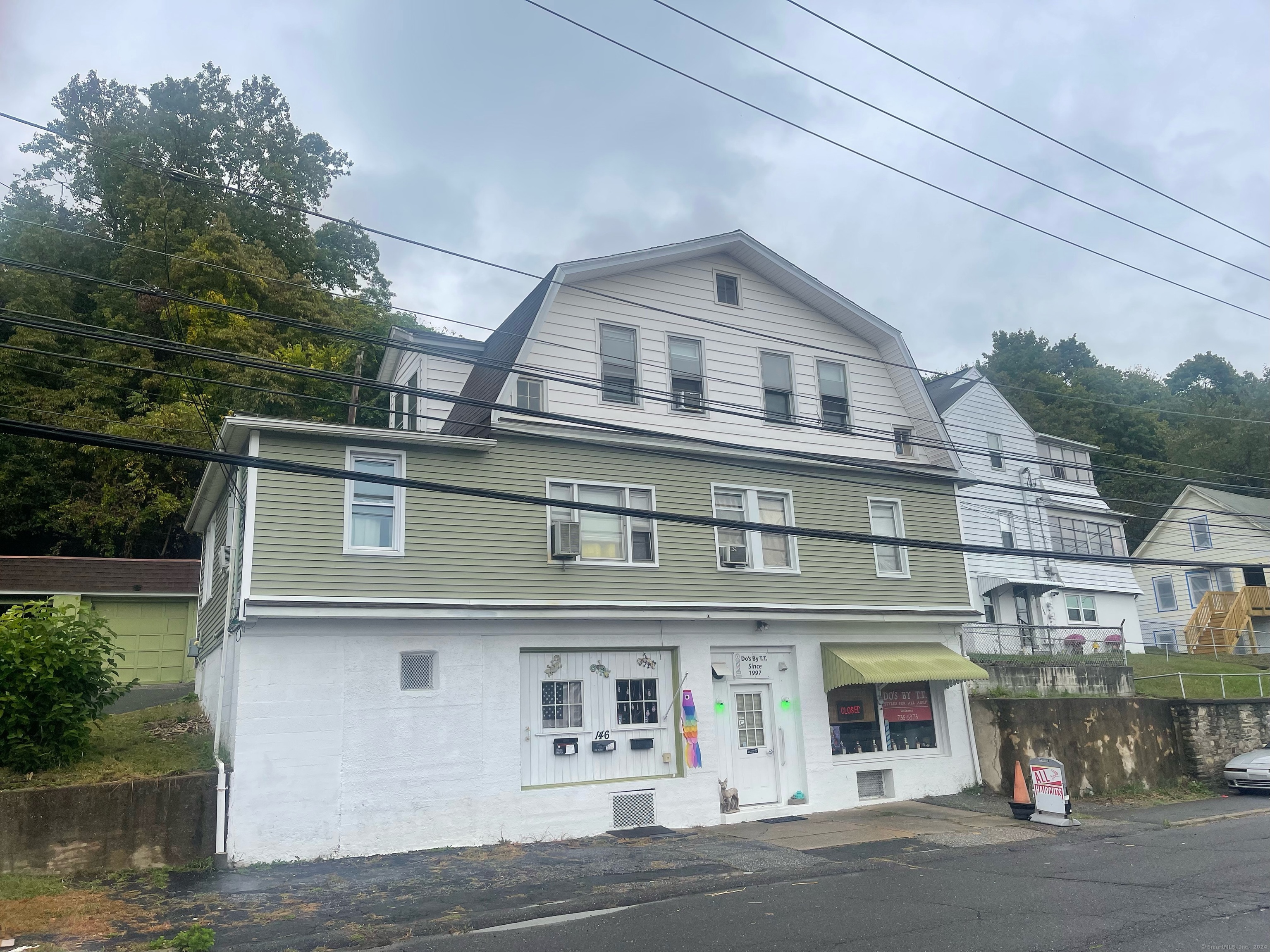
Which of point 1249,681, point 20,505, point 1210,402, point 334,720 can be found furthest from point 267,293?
point 1210,402

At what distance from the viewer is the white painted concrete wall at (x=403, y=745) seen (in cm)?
1216

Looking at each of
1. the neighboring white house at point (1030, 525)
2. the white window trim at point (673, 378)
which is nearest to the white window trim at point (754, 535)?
the white window trim at point (673, 378)

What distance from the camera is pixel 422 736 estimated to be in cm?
1320

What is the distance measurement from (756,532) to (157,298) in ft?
75.4

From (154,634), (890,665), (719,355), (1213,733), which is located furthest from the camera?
(154,634)

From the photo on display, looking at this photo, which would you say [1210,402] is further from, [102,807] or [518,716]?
[102,807]

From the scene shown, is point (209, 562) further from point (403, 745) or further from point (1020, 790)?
point (1020, 790)

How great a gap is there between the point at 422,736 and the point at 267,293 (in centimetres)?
2332

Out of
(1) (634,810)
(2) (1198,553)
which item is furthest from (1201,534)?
Result: (1) (634,810)

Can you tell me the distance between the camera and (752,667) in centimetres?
1636

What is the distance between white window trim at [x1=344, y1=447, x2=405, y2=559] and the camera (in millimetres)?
13398

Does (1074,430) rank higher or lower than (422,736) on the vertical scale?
higher

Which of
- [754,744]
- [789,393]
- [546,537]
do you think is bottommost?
[754,744]

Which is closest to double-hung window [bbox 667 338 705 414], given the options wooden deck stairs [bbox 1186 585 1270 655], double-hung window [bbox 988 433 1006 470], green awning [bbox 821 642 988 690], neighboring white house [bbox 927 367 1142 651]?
green awning [bbox 821 642 988 690]
